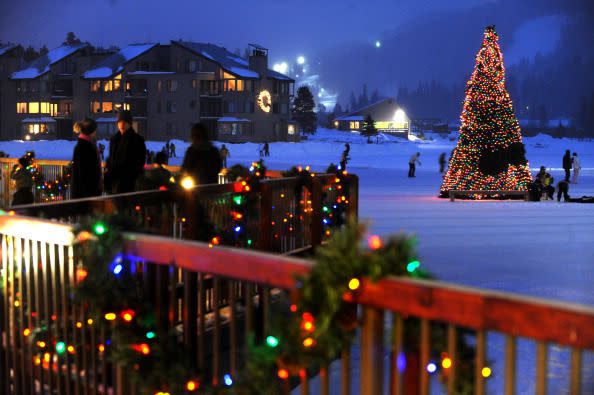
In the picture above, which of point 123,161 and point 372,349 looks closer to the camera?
point 372,349

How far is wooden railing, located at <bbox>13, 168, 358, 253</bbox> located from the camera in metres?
6.05

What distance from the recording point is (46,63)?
97125mm

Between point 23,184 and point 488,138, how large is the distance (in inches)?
644

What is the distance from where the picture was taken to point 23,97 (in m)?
95.6

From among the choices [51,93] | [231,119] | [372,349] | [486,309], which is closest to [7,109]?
[51,93]

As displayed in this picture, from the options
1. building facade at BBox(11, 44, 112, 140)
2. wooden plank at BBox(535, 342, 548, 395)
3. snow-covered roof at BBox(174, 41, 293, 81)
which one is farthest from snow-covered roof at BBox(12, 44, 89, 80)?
wooden plank at BBox(535, 342, 548, 395)

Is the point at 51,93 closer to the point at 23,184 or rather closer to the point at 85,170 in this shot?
the point at 23,184

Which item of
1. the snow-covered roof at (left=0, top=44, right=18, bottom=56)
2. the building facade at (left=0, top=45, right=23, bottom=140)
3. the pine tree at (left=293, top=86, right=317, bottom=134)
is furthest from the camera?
the pine tree at (left=293, top=86, right=317, bottom=134)

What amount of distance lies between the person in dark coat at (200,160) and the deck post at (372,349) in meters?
6.37

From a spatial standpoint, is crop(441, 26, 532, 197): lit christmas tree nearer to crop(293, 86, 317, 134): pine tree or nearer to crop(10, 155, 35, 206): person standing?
crop(10, 155, 35, 206): person standing

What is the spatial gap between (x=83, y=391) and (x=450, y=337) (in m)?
2.68

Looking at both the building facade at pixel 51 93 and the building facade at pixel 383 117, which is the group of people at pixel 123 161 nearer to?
the building facade at pixel 51 93

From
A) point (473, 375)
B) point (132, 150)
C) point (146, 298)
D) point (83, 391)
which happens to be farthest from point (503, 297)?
point (132, 150)

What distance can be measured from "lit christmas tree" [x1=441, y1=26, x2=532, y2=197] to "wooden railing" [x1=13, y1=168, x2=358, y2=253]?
14.4m
